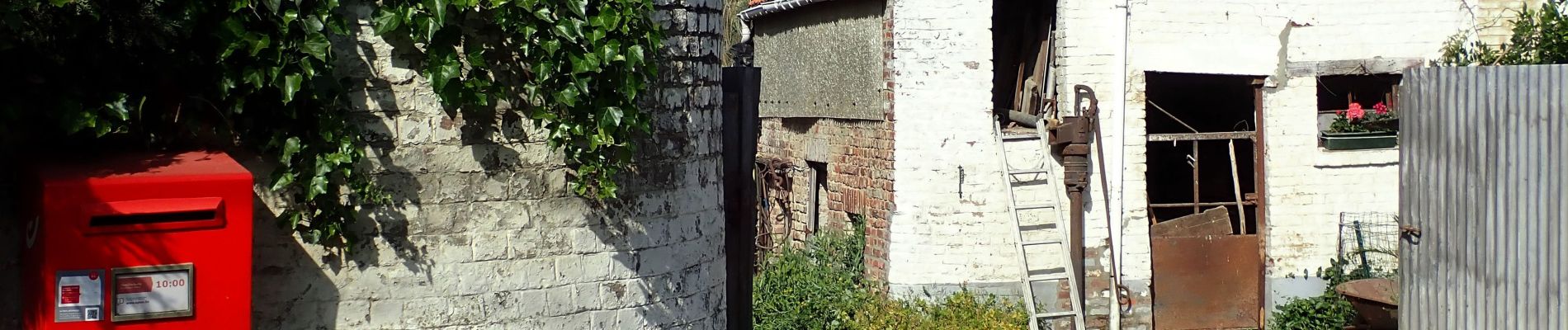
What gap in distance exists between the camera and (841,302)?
1015 centimetres

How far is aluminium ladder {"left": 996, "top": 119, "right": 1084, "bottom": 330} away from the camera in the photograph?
9.39 meters

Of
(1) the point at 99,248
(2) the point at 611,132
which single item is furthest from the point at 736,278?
(1) the point at 99,248

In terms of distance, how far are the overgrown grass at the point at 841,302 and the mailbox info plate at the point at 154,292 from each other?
6.61 m

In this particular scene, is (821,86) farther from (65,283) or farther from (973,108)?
(65,283)

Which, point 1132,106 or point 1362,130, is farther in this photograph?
point 1362,130

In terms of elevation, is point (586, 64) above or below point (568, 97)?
above

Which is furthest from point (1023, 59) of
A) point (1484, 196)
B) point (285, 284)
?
point (285, 284)

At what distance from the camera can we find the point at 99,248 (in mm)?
3379

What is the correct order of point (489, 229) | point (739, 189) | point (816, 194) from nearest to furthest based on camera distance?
point (489, 229) → point (739, 189) → point (816, 194)

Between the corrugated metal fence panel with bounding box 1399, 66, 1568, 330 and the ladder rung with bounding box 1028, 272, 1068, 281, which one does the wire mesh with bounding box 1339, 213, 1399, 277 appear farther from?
the corrugated metal fence panel with bounding box 1399, 66, 1568, 330

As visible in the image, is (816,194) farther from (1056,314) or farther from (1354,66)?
(1354,66)

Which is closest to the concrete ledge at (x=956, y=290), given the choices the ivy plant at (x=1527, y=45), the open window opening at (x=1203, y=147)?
the open window opening at (x=1203, y=147)

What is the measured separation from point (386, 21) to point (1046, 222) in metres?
6.77

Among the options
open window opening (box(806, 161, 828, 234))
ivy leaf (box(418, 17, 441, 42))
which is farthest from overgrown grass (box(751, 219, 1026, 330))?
ivy leaf (box(418, 17, 441, 42))
